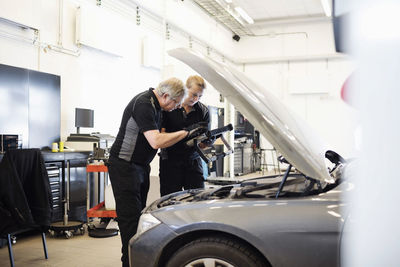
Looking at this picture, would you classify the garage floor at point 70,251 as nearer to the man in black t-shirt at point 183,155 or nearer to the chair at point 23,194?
the chair at point 23,194

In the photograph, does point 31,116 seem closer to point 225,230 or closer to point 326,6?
point 225,230

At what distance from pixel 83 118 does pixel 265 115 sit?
4.15m

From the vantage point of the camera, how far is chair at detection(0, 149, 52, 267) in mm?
2684

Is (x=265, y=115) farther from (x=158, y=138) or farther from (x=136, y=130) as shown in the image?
(x=136, y=130)

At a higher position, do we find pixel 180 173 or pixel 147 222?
pixel 180 173

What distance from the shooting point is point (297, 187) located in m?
1.87

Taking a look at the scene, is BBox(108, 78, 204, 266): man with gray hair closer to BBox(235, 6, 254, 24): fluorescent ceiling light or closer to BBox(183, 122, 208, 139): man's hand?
BBox(183, 122, 208, 139): man's hand

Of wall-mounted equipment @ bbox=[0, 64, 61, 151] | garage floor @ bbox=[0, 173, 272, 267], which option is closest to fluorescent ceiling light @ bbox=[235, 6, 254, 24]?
wall-mounted equipment @ bbox=[0, 64, 61, 151]

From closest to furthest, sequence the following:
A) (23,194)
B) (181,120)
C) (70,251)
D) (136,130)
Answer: (136,130), (23,194), (181,120), (70,251)

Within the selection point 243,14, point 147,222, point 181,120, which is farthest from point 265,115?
point 243,14

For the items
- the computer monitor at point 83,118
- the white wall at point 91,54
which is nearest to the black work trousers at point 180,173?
the white wall at point 91,54

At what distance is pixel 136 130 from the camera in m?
2.42

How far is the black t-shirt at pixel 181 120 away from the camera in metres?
2.79

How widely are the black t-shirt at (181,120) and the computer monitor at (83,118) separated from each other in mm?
2751
